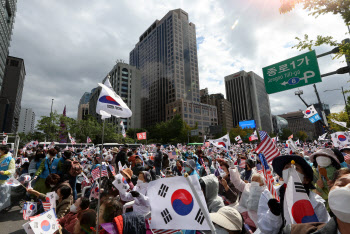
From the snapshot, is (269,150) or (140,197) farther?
(269,150)

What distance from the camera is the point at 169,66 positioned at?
11362cm

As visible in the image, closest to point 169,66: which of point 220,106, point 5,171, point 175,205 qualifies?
point 220,106

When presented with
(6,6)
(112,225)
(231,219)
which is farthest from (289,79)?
(6,6)

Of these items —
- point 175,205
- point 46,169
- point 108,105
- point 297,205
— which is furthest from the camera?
point 46,169

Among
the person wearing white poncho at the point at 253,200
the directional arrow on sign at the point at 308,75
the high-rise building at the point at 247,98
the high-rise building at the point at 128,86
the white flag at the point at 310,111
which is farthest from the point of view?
the high-rise building at the point at 247,98

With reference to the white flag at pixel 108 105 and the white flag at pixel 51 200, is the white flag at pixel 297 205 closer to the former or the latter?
the white flag at pixel 108 105

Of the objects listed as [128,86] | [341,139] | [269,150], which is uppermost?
[128,86]

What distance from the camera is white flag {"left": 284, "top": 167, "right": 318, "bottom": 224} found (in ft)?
6.40

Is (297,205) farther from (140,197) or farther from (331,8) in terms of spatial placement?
(331,8)

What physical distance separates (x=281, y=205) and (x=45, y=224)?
3454 mm

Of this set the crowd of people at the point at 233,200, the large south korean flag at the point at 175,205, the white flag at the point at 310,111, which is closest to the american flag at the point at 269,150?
the crowd of people at the point at 233,200

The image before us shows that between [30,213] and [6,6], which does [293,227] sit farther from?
[6,6]

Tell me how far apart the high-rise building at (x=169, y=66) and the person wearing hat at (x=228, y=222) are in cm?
10277

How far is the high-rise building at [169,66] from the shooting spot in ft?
365
